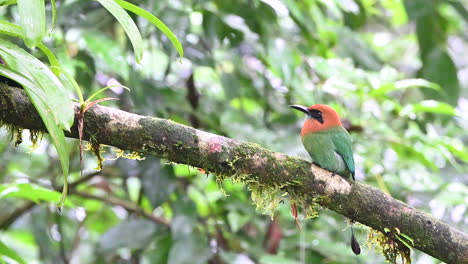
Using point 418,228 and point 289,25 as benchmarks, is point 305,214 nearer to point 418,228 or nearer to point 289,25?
point 418,228

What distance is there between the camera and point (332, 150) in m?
2.66

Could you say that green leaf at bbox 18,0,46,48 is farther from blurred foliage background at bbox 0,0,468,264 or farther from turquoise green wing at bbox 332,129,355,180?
turquoise green wing at bbox 332,129,355,180

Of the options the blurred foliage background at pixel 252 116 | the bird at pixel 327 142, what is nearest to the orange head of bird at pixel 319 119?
the bird at pixel 327 142

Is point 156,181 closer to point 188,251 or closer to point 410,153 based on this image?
point 188,251

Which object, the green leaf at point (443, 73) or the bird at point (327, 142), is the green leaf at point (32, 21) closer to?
the bird at point (327, 142)

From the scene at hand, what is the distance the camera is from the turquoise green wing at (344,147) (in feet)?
8.86

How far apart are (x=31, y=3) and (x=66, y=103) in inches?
9.1

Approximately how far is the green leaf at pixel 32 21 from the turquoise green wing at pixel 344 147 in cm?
173

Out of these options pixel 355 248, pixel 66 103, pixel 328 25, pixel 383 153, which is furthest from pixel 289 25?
pixel 66 103

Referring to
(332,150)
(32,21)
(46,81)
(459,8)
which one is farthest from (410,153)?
(32,21)

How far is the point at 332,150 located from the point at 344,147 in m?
0.11

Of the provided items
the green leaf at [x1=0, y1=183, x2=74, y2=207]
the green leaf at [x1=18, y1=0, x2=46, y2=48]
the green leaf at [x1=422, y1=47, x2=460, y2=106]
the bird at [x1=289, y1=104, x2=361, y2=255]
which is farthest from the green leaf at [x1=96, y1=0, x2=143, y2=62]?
the green leaf at [x1=422, y1=47, x2=460, y2=106]

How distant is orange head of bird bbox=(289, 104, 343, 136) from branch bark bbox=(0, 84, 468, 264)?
78 cm

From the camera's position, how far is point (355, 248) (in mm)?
2352
